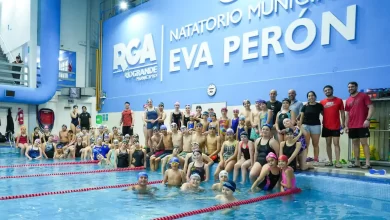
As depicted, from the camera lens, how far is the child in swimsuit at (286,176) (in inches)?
233

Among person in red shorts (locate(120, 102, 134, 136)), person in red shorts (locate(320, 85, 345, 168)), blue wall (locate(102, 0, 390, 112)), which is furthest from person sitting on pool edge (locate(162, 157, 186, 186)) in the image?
person in red shorts (locate(120, 102, 134, 136))

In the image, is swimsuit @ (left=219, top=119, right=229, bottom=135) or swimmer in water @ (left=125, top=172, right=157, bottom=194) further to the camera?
swimsuit @ (left=219, top=119, right=229, bottom=135)

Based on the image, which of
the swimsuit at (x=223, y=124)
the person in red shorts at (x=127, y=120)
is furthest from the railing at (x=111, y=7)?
the swimsuit at (x=223, y=124)

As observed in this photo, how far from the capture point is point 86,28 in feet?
62.7

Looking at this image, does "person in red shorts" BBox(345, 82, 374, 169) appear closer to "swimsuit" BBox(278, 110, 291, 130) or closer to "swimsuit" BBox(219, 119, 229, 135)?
"swimsuit" BBox(278, 110, 291, 130)

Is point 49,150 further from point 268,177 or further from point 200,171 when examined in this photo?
point 268,177

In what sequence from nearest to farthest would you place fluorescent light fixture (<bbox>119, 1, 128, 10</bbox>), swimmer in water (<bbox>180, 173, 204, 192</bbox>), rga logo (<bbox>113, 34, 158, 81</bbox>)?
swimmer in water (<bbox>180, 173, 204, 192</bbox>), rga logo (<bbox>113, 34, 158, 81</bbox>), fluorescent light fixture (<bbox>119, 1, 128, 10</bbox>)

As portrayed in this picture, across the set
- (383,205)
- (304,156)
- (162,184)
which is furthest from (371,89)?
(162,184)

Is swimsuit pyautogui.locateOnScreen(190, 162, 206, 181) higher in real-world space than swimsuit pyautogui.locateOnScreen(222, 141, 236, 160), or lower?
lower

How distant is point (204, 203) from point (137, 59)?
422 inches

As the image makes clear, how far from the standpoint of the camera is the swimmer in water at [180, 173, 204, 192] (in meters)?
6.15

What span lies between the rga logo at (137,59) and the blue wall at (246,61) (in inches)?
6.1

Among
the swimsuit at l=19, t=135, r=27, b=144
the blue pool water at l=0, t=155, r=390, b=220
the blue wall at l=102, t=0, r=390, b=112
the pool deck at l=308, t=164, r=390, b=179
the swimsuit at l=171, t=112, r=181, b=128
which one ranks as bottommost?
the blue pool water at l=0, t=155, r=390, b=220

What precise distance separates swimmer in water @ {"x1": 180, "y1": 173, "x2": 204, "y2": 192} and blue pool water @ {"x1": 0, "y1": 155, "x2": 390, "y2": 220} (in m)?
0.16
